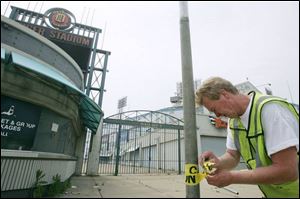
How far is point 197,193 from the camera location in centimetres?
214

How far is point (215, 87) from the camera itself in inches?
65.5

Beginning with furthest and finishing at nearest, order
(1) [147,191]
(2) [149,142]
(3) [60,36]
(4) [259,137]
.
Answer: (2) [149,142]
(3) [60,36]
(1) [147,191]
(4) [259,137]

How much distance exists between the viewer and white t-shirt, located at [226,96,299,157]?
4.25 ft

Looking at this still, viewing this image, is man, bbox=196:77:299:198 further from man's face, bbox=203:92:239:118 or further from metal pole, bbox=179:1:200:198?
metal pole, bbox=179:1:200:198

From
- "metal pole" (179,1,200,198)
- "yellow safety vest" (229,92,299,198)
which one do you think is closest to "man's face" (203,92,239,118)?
"yellow safety vest" (229,92,299,198)

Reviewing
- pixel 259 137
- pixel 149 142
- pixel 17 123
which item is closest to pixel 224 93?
pixel 259 137

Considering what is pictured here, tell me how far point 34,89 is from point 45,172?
2.15m

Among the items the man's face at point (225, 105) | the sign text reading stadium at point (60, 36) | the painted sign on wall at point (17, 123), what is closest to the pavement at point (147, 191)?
the painted sign on wall at point (17, 123)

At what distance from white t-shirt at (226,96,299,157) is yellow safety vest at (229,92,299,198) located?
4 centimetres

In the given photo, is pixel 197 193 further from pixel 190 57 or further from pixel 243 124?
pixel 190 57

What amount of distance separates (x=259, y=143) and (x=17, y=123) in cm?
545

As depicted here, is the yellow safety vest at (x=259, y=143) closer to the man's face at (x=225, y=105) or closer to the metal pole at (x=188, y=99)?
the man's face at (x=225, y=105)

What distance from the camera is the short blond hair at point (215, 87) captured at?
1.66 meters

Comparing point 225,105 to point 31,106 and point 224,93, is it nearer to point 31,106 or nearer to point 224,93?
point 224,93
